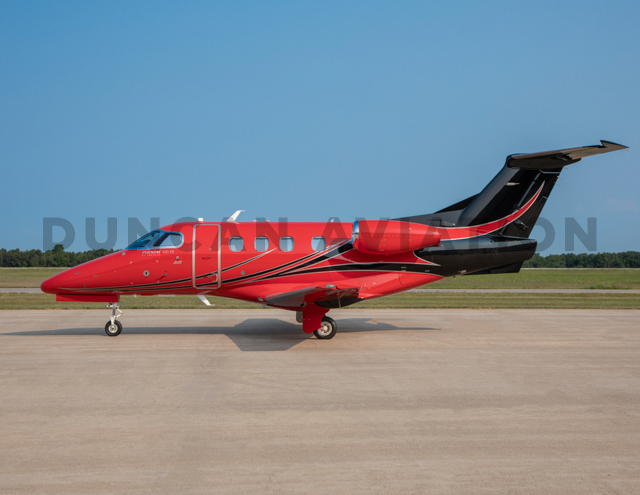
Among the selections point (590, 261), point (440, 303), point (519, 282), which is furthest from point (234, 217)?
point (590, 261)

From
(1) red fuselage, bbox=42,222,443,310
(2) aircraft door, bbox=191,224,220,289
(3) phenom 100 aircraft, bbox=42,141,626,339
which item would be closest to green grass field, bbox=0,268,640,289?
(3) phenom 100 aircraft, bbox=42,141,626,339

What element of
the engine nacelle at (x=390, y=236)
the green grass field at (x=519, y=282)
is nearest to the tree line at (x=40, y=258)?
the green grass field at (x=519, y=282)

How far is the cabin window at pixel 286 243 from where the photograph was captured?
44.4 ft

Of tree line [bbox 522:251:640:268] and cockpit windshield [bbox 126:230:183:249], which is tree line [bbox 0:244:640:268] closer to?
tree line [bbox 522:251:640:268]

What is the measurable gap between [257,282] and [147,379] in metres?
4.96

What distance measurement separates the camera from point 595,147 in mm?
11867

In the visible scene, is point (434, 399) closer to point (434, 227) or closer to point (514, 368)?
point (514, 368)

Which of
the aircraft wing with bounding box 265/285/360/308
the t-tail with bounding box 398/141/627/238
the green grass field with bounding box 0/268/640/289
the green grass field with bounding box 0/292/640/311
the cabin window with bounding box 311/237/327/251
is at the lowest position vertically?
the green grass field with bounding box 0/268/640/289

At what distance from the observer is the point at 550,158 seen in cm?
1298

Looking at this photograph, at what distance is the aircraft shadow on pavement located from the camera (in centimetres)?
1246

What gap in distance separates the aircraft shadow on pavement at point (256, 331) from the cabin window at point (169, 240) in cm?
250

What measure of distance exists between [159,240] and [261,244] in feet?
9.00

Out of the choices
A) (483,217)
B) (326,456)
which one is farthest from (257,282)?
(326,456)

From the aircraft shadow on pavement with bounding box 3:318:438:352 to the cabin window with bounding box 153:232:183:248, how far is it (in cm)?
250
